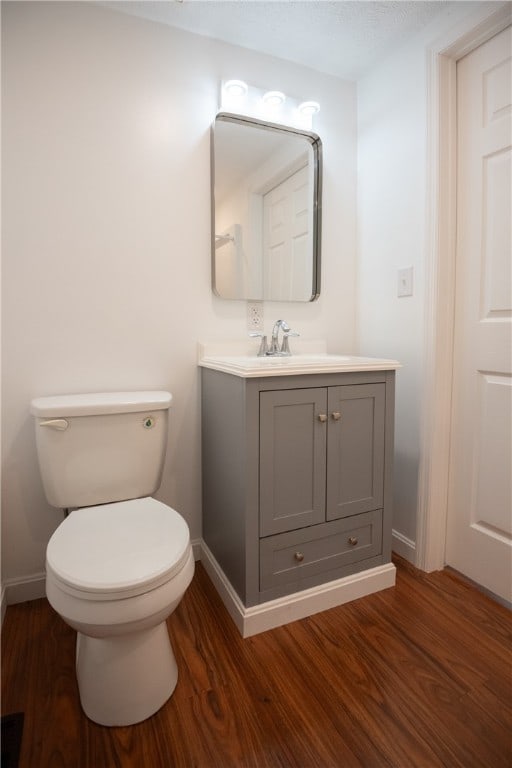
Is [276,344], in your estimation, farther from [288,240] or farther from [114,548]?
[114,548]

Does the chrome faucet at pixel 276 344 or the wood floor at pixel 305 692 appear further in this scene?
the chrome faucet at pixel 276 344

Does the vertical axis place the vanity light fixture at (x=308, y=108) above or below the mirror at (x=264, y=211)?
above

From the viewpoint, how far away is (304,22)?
163 centimetres

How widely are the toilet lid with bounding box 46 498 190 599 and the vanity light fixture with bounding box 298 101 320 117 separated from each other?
1785 millimetres

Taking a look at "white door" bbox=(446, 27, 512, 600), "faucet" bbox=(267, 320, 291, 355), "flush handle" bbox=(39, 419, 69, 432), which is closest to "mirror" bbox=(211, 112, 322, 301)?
"faucet" bbox=(267, 320, 291, 355)

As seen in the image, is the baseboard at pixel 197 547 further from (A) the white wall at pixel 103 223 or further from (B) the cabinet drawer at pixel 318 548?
(B) the cabinet drawer at pixel 318 548

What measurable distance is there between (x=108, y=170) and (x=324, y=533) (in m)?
1.58

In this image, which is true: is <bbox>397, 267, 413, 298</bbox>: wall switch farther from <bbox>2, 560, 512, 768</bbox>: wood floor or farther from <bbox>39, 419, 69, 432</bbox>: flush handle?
<bbox>39, 419, 69, 432</bbox>: flush handle

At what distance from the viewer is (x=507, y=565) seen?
1518 millimetres

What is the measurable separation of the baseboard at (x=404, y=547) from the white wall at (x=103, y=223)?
911mm

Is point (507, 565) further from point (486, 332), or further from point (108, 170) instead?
point (108, 170)

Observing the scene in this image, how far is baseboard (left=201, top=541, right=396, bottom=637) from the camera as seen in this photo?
4.63 feet

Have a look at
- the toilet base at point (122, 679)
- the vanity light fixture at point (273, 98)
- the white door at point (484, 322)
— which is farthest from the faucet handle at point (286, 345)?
the toilet base at point (122, 679)

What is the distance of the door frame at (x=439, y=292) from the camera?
62.3 inches
